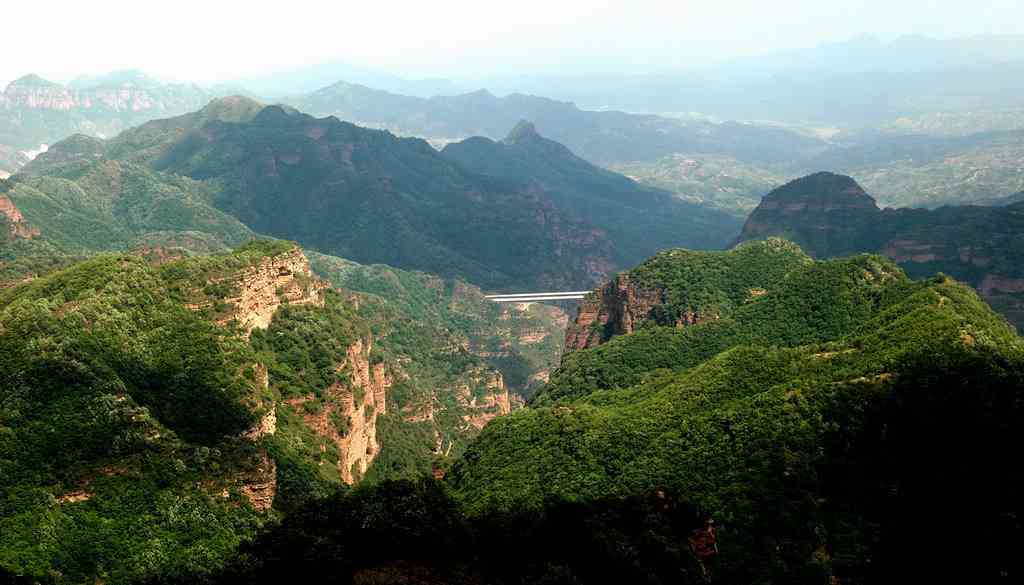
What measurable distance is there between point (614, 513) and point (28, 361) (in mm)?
35626

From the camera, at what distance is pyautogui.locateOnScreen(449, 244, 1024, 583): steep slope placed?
4312 cm

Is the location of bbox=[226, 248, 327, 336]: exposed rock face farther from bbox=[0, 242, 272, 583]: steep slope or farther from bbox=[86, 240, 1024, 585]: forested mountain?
bbox=[86, 240, 1024, 585]: forested mountain

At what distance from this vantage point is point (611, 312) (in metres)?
104

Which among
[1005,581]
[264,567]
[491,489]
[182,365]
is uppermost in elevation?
[182,365]

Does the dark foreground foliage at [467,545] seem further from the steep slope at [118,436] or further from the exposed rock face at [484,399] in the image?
the exposed rock face at [484,399]

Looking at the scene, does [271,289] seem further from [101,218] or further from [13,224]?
[101,218]

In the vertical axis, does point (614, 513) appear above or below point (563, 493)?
above

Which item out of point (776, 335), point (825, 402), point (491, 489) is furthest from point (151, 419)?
point (776, 335)

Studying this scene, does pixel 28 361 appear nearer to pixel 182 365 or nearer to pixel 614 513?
pixel 182 365

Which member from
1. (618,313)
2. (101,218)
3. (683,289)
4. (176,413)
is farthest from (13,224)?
(683,289)

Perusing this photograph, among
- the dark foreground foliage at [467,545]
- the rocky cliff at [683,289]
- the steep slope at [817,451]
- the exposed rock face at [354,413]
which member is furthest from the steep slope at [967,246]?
the dark foreground foliage at [467,545]

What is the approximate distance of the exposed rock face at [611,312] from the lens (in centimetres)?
9656

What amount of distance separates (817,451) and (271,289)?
4930cm

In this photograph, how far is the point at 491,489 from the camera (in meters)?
57.0
